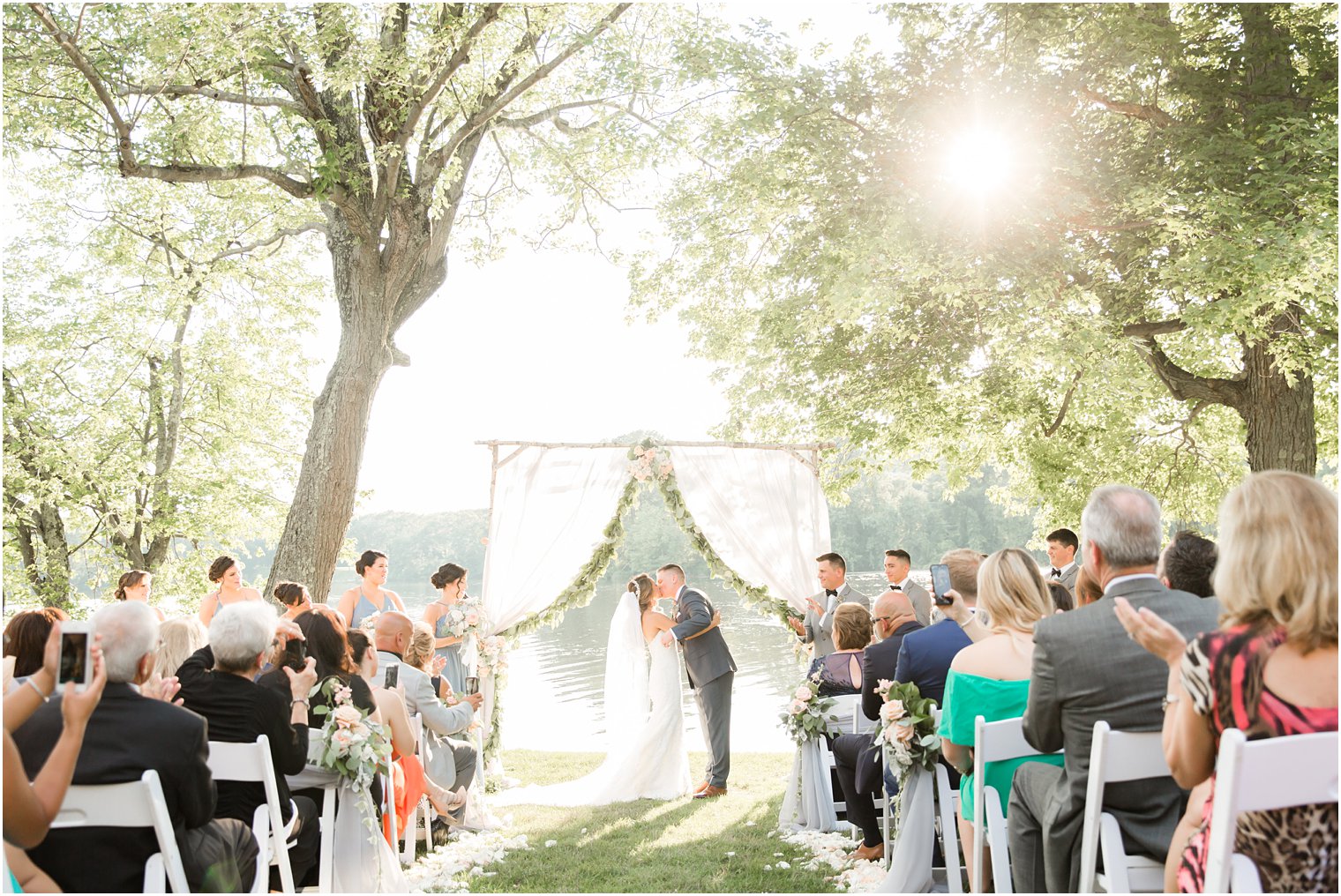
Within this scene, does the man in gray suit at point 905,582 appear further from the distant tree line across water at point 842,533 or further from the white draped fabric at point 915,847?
the distant tree line across water at point 842,533

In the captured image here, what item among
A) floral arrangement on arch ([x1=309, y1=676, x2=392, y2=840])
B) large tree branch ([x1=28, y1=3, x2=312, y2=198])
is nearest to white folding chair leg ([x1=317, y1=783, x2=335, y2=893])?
floral arrangement on arch ([x1=309, y1=676, x2=392, y2=840])

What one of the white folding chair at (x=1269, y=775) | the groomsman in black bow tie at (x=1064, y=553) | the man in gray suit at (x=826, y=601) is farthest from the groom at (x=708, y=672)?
the white folding chair at (x=1269, y=775)

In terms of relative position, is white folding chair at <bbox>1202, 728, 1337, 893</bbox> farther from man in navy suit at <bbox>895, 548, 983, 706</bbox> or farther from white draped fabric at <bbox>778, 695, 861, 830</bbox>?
white draped fabric at <bbox>778, 695, 861, 830</bbox>

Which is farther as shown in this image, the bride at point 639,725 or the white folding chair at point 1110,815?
the bride at point 639,725

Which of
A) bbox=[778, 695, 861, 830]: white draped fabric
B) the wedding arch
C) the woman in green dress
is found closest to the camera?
the woman in green dress

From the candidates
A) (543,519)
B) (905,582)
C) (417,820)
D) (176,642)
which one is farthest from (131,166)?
(905,582)

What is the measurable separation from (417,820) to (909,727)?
11.9ft

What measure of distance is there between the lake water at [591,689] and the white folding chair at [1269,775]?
625cm

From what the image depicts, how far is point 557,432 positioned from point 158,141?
6413cm

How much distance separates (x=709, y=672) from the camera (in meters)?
8.22

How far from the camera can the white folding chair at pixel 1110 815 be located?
2.86 m

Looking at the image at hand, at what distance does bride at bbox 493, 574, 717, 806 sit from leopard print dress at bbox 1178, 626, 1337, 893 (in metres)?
6.19

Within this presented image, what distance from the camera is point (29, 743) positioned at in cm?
293

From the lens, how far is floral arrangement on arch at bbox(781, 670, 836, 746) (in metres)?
6.21
